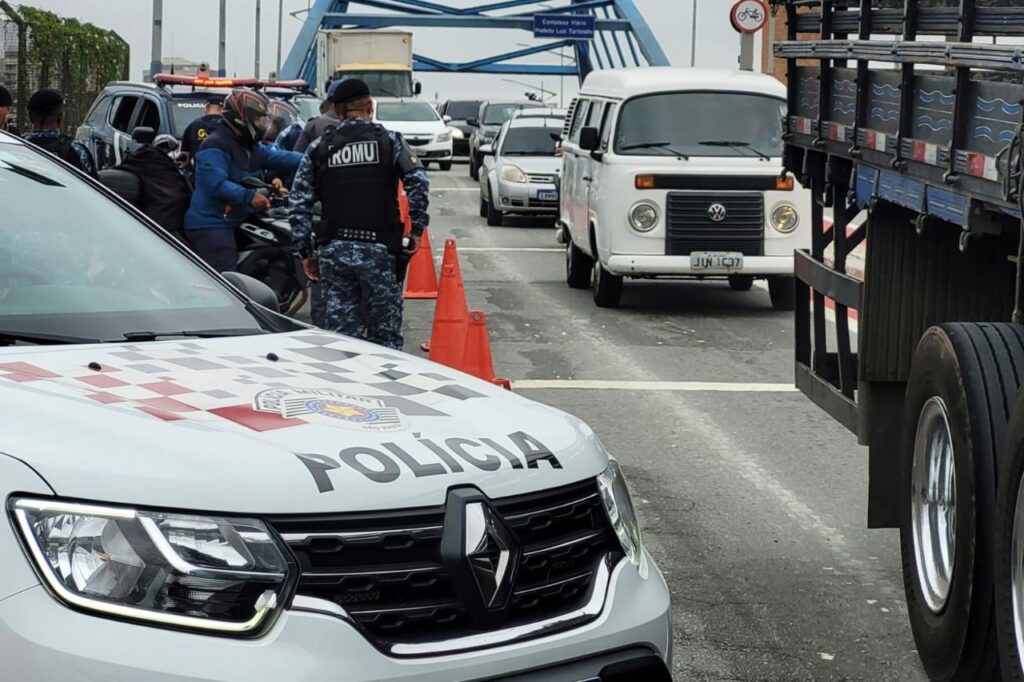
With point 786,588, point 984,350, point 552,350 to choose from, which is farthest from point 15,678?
point 552,350

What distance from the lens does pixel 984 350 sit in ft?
15.8

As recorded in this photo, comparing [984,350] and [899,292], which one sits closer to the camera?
[984,350]

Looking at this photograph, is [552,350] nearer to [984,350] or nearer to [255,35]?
[984,350]

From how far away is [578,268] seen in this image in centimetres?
1736

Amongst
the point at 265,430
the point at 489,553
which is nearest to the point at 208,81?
the point at 265,430

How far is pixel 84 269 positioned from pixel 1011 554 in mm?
2490

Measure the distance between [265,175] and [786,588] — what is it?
1015 centimetres

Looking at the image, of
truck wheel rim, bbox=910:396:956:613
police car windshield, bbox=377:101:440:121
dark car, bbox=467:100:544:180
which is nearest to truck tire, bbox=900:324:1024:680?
truck wheel rim, bbox=910:396:956:613

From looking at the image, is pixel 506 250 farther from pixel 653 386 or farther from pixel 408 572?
pixel 408 572

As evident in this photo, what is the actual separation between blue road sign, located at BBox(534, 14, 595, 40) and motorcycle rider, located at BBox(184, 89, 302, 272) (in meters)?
67.5

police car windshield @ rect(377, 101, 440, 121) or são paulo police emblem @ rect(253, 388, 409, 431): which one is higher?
police car windshield @ rect(377, 101, 440, 121)

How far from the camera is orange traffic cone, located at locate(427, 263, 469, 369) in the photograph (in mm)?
10398

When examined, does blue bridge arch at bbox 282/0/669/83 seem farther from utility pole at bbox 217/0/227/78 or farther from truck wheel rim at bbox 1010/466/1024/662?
truck wheel rim at bbox 1010/466/1024/662

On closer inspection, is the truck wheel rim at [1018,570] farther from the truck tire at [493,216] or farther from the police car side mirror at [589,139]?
the truck tire at [493,216]
